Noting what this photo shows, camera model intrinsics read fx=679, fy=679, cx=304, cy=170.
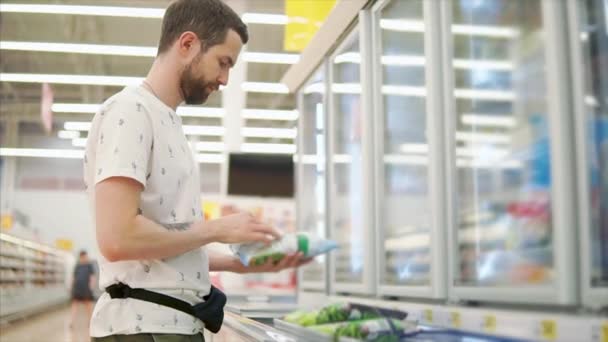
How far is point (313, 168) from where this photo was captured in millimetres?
4566

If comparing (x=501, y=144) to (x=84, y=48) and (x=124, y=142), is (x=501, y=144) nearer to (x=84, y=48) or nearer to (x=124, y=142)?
(x=124, y=142)

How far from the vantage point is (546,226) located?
5.43 ft

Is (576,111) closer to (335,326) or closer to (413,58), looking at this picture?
(335,326)

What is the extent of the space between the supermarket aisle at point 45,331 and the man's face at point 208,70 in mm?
7911

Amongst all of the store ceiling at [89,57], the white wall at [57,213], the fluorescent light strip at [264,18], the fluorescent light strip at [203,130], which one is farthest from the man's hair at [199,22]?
the white wall at [57,213]

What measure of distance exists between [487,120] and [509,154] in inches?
6.4

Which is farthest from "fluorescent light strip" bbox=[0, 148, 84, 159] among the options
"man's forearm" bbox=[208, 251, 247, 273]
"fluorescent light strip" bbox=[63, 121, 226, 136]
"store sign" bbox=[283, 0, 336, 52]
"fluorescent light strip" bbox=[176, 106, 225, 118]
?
"man's forearm" bbox=[208, 251, 247, 273]

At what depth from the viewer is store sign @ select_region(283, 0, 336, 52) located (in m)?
4.05

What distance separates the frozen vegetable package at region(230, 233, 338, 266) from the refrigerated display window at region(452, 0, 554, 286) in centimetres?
50

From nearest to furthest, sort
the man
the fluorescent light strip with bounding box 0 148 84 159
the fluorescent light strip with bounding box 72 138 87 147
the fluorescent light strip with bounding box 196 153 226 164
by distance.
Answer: the man → the fluorescent light strip with bounding box 72 138 87 147 → the fluorescent light strip with bounding box 0 148 84 159 → the fluorescent light strip with bounding box 196 153 226 164

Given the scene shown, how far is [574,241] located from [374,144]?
4.72 feet

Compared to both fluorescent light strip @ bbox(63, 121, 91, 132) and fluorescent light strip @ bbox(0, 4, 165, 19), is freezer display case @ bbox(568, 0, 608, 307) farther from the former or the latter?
fluorescent light strip @ bbox(63, 121, 91, 132)

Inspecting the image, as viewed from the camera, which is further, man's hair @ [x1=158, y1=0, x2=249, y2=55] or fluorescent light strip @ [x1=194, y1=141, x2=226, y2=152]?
fluorescent light strip @ [x1=194, y1=141, x2=226, y2=152]

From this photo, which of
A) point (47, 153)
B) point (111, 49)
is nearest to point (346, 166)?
point (111, 49)
